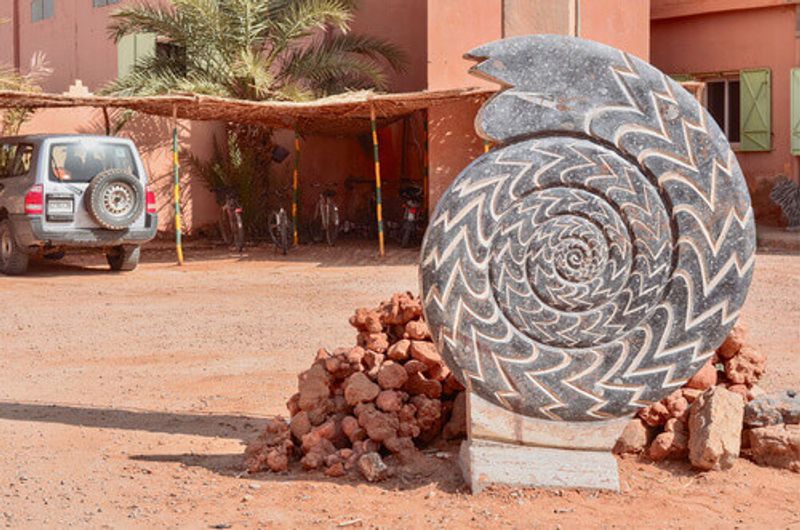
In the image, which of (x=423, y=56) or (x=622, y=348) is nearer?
(x=622, y=348)

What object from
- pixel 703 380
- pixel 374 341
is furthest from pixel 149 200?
pixel 703 380

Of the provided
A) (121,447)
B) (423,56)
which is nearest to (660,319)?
(121,447)

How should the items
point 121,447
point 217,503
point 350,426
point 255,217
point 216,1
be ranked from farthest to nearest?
point 255,217
point 216,1
point 121,447
point 350,426
point 217,503

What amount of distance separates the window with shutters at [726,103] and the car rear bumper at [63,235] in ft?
32.8

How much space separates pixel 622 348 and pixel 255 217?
15.3 meters

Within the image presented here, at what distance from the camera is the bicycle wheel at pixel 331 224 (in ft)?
62.5

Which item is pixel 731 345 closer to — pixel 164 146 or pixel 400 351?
pixel 400 351

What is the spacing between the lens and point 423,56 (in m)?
20.2

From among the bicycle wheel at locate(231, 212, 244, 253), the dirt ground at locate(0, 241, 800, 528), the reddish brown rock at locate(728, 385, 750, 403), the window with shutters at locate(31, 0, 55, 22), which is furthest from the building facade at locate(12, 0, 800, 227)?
the reddish brown rock at locate(728, 385, 750, 403)

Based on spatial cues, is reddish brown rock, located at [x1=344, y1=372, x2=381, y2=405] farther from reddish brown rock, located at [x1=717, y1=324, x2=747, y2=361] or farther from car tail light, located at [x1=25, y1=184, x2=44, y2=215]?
car tail light, located at [x1=25, y1=184, x2=44, y2=215]

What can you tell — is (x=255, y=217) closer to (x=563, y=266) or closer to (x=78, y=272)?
(x=78, y=272)

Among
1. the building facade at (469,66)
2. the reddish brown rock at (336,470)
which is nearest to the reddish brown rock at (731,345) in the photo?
the reddish brown rock at (336,470)

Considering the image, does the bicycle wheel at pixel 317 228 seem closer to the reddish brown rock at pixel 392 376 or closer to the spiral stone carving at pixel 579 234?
the reddish brown rock at pixel 392 376

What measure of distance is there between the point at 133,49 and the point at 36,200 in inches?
308
